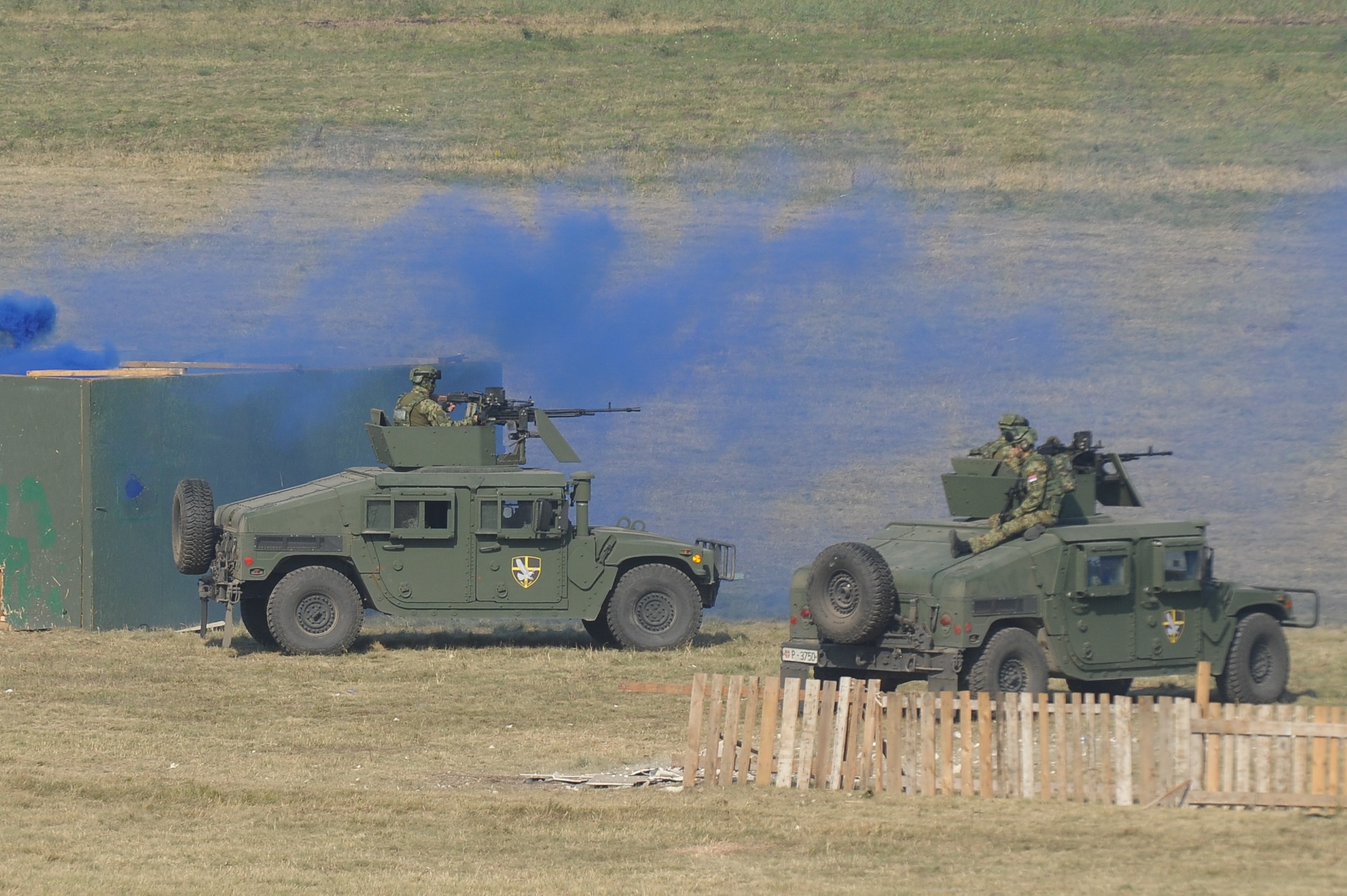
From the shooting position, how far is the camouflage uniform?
58.3 ft

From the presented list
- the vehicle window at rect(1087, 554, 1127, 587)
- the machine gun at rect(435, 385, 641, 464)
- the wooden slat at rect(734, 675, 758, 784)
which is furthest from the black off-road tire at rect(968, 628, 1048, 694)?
the machine gun at rect(435, 385, 641, 464)

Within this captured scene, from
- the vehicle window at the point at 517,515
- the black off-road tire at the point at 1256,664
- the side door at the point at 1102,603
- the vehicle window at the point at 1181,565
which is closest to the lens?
the side door at the point at 1102,603

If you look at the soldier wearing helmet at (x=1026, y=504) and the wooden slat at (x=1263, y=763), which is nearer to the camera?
the wooden slat at (x=1263, y=763)

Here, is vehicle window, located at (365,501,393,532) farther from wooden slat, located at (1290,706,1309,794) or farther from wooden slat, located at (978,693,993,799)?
wooden slat, located at (1290,706,1309,794)

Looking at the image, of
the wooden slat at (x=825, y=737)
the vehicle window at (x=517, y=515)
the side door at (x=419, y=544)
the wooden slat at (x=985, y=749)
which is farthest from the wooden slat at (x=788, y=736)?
the side door at (x=419, y=544)

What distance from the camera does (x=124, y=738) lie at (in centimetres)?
1678

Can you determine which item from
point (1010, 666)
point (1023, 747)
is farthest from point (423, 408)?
point (1023, 747)

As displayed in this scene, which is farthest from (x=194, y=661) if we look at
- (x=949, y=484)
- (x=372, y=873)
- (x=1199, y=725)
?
(x=1199, y=725)

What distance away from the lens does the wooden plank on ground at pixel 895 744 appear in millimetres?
14727

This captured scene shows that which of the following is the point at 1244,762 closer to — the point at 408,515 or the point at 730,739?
the point at 730,739

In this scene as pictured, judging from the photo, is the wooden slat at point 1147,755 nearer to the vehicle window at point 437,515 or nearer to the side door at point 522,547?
the side door at point 522,547

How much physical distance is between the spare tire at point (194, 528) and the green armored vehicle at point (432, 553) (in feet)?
0.05

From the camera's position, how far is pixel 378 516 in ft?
70.6

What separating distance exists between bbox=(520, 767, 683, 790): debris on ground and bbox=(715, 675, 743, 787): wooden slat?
0.94 ft
